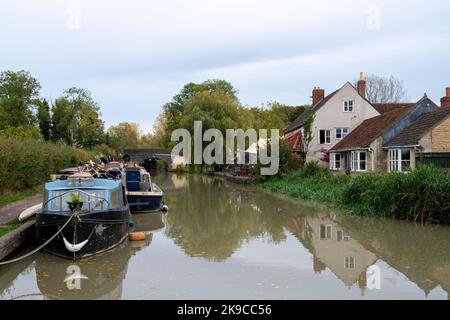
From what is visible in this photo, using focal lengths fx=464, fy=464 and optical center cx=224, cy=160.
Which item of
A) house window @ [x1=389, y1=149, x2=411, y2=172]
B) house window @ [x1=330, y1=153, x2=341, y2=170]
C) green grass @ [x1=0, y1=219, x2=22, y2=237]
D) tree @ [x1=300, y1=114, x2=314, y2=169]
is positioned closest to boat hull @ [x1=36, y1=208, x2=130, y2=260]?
green grass @ [x1=0, y1=219, x2=22, y2=237]

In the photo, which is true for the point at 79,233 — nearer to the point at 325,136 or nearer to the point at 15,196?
the point at 15,196

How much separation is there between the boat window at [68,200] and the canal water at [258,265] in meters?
1.46

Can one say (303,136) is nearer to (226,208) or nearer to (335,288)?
(226,208)

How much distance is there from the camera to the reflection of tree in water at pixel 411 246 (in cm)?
1098

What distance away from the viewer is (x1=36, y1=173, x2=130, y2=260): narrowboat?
12148 millimetres

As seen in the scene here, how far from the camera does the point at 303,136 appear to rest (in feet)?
137

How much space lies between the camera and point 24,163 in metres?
24.6

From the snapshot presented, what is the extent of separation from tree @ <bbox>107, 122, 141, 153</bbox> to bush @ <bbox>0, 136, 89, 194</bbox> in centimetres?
5942

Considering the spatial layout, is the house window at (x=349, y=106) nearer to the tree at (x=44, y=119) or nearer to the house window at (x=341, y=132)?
the house window at (x=341, y=132)

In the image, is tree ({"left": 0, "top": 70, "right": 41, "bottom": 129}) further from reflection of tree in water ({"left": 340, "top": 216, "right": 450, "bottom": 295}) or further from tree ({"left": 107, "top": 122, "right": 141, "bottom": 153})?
reflection of tree in water ({"left": 340, "top": 216, "right": 450, "bottom": 295})

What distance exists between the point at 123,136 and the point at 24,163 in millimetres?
75094

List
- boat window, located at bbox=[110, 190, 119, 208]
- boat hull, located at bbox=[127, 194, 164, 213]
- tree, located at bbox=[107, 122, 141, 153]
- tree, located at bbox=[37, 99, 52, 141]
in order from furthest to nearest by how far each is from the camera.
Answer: tree, located at bbox=[107, 122, 141, 153] < tree, located at bbox=[37, 99, 52, 141] < boat hull, located at bbox=[127, 194, 164, 213] < boat window, located at bbox=[110, 190, 119, 208]

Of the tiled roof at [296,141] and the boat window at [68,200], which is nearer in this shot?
the boat window at [68,200]

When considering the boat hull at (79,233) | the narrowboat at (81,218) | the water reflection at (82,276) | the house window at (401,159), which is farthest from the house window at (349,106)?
the boat hull at (79,233)
